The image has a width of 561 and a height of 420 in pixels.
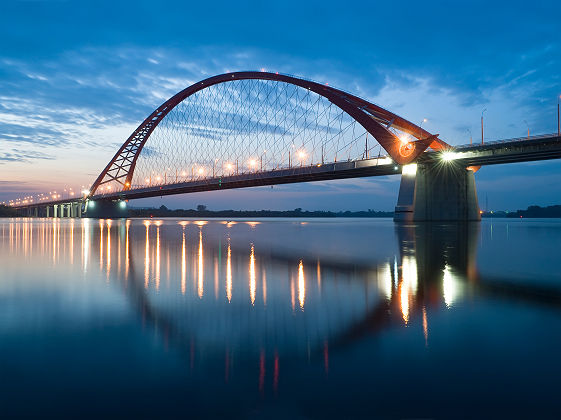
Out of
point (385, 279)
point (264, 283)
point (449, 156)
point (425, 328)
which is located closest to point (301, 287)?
point (264, 283)

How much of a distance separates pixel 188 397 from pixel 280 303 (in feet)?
10.8

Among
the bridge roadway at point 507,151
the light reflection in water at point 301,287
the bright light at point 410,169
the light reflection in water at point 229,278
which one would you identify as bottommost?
the light reflection in water at point 301,287

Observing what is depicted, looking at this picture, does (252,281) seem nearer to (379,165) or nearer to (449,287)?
(449,287)

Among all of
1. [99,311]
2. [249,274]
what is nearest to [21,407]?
[99,311]

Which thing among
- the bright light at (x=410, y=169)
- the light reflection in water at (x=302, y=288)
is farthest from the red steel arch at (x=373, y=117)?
the light reflection in water at (x=302, y=288)

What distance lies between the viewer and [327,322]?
16.7ft

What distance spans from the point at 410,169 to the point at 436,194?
4.98 m

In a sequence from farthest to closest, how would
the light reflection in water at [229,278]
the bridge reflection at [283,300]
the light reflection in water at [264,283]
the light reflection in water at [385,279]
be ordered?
the light reflection in water at [385,279] → the light reflection in water at [229,278] → the light reflection in water at [264,283] → the bridge reflection at [283,300]

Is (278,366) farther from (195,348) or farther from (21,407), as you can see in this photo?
(21,407)

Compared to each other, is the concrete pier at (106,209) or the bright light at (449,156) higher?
the bright light at (449,156)

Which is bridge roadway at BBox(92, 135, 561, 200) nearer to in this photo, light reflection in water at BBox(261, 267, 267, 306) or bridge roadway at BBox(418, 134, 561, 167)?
bridge roadway at BBox(418, 134, 561, 167)

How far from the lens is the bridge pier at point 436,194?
161 feet

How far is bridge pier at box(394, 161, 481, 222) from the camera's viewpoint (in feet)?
161

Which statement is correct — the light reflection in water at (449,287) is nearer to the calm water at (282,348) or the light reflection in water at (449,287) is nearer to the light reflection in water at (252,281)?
the calm water at (282,348)
